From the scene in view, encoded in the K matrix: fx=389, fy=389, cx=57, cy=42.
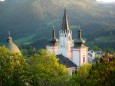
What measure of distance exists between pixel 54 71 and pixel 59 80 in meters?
9.82

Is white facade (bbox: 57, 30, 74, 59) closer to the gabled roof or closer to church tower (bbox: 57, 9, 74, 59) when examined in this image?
church tower (bbox: 57, 9, 74, 59)

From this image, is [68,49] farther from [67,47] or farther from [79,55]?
[79,55]

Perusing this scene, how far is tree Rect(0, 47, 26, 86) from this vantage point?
225ft

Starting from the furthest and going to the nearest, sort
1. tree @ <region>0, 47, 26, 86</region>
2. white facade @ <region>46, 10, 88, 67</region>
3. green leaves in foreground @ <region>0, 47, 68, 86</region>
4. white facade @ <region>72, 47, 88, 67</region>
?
white facade @ <region>46, 10, 88, 67</region> → white facade @ <region>72, 47, 88, 67</region> → tree @ <region>0, 47, 26, 86</region> → green leaves in foreground @ <region>0, 47, 68, 86</region>

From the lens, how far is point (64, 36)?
108m

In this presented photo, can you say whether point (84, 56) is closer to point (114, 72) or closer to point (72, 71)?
point (72, 71)

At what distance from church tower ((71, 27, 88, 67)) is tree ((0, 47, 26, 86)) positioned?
33868mm

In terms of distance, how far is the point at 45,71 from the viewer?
7056 cm

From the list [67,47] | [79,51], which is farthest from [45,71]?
[67,47]

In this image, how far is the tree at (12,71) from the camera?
6862cm

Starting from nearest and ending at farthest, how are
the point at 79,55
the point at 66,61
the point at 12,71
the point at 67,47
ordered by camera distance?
1. the point at 12,71
2. the point at 66,61
3. the point at 79,55
4. the point at 67,47

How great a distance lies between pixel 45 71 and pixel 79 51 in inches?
1328

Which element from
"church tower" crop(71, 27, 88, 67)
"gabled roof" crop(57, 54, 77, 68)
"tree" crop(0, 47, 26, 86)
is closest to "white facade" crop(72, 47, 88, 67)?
"church tower" crop(71, 27, 88, 67)

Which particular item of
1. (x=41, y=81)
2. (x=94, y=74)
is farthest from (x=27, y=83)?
(x=94, y=74)
